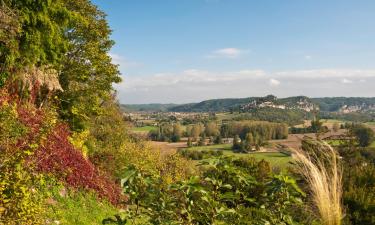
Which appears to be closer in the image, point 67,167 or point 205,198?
point 205,198

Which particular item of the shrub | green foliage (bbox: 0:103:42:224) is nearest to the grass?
the shrub

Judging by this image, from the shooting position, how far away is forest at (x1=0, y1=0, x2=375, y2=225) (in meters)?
3.57

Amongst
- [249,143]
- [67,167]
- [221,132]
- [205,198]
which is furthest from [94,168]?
[221,132]

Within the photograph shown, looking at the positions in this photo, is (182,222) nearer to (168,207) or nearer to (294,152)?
(168,207)

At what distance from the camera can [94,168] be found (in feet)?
79.4

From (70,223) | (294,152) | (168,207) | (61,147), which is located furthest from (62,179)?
(168,207)

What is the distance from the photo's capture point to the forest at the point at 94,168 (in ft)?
11.7

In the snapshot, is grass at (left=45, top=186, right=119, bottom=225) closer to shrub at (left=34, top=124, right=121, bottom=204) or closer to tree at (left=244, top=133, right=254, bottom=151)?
shrub at (left=34, top=124, right=121, bottom=204)

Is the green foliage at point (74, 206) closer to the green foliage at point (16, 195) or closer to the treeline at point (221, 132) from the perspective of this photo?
the green foliage at point (16, 195)

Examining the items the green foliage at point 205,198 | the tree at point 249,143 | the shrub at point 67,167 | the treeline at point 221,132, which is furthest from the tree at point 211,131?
the green foliage at point 205,198

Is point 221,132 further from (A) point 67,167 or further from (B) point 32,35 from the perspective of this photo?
(B) point 32,35

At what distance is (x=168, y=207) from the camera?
3.49m

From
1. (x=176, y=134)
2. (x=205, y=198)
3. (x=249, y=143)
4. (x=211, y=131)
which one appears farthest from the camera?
(x=211, y=131)

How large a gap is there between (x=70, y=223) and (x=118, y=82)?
1545cm
